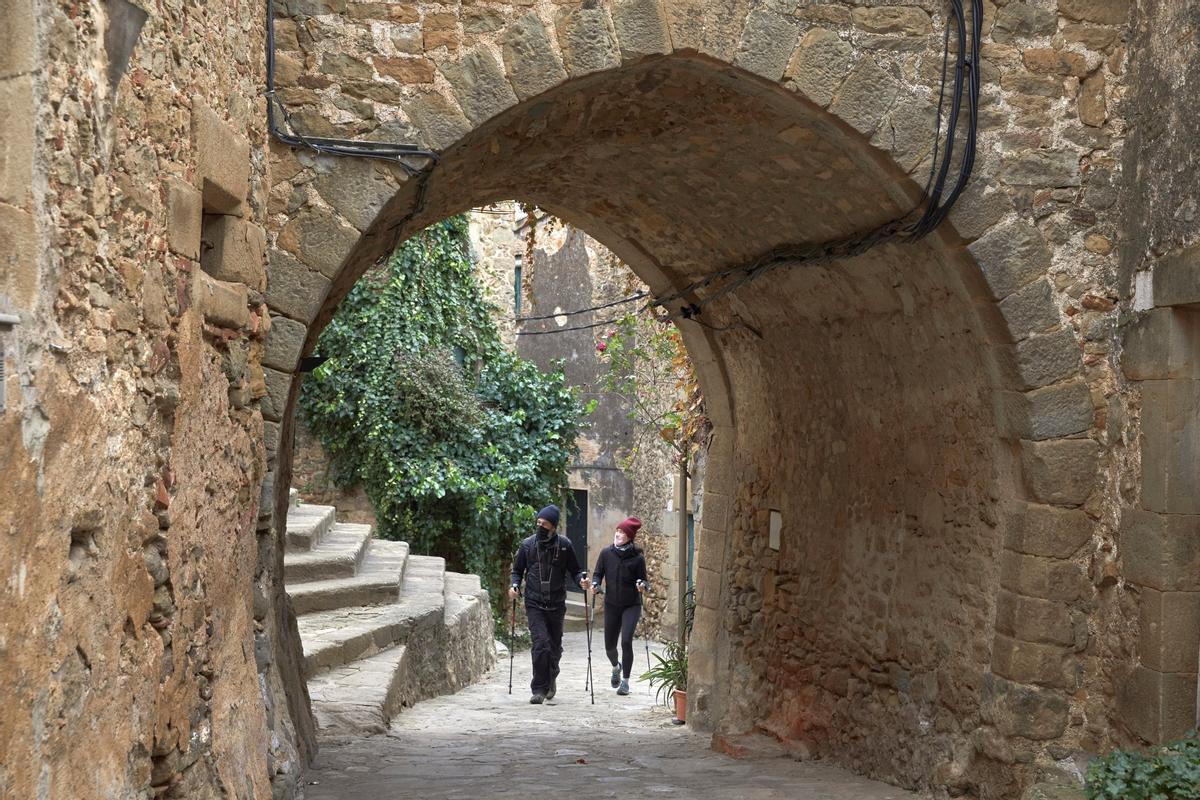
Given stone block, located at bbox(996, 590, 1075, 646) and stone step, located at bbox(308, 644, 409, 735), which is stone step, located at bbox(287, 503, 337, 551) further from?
stone block, located at bbox(996, 590, 1075, 646)

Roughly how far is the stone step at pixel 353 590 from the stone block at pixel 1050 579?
510cm

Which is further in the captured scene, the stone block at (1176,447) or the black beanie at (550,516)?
the black beanie at (550,516)

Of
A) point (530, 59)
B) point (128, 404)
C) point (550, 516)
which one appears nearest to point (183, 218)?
point (128, 404)

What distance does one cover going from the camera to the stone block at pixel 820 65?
462 cm

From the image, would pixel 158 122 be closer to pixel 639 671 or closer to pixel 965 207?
pixel 965 207

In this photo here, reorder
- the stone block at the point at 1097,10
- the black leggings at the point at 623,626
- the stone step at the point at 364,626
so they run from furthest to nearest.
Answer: the black leggings at the point at 623,626, the stone step at the point at 364,626, the stone block at the point at 1097,10

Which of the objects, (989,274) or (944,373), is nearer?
(989,274)

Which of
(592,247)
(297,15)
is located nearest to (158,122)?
(297,15)

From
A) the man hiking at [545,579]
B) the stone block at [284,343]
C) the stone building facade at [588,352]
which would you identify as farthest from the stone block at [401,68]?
the stone building facade at [588,352]

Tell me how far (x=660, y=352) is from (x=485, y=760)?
3583mm

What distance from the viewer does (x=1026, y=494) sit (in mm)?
5031

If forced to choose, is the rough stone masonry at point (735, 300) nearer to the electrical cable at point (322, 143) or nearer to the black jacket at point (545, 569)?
the electrical cable at point (322, 143)

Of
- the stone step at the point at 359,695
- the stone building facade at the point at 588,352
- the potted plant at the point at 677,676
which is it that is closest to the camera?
the stone step at the point at 359,695

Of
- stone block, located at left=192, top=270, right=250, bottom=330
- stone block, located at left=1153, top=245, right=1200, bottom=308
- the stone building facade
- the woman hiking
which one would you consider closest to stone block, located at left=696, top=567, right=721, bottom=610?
the woman hiking
